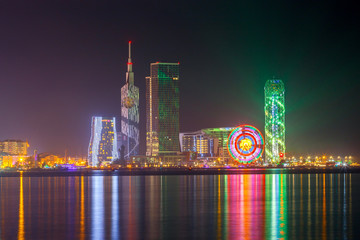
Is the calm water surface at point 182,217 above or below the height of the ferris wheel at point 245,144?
below

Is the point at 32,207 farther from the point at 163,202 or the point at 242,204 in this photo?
the point at 242,204

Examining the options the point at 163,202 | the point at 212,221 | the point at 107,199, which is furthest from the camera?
the point at 107,199

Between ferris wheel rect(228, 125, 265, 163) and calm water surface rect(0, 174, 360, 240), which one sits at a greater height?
ferris wheel rect(228, 125, 265, 163)

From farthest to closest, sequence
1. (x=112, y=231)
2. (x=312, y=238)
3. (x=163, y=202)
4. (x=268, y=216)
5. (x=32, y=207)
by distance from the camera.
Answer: (x=163, y=202) < (x=32, y=207) < (x=268, y=216) < (x=112, y=231) < (x=312, y=238)

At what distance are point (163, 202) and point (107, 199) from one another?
720cm

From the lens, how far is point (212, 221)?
129 feet

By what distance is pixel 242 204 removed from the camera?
169ft

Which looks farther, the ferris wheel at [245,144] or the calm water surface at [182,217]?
the ferris wheel at [245,144]

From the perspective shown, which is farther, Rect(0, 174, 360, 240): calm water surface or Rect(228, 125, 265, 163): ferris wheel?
Rect(228, 125, 265, 163): ferris wheel

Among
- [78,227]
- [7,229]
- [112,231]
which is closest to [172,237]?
[112,231]

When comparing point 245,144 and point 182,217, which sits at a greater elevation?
point 245,144

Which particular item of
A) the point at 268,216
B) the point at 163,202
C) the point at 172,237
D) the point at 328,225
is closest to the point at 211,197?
the point at 163,202

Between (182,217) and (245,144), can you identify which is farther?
(245,144)

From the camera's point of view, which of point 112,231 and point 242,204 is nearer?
point 112,231
